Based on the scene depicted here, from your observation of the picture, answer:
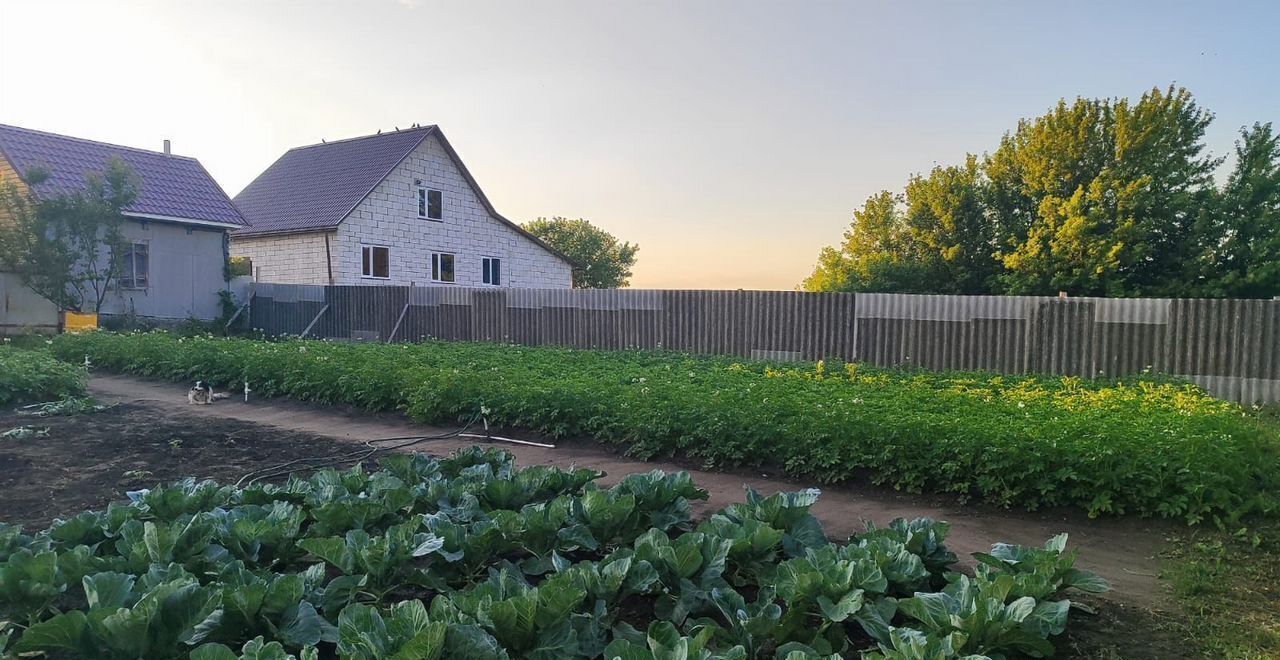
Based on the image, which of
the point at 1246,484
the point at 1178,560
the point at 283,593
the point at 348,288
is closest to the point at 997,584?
the point at 1178,560

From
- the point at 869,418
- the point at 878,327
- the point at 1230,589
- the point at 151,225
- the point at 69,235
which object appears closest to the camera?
the point at 1230,589

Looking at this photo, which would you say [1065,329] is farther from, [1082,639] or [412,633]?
[412,633]

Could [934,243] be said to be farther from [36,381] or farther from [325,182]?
[36,381]

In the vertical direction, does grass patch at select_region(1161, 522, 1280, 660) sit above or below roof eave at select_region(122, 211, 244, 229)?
below

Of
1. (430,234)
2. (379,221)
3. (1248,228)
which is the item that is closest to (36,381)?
(379,221)

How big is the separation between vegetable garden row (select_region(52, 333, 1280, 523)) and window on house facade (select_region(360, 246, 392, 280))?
493 inches

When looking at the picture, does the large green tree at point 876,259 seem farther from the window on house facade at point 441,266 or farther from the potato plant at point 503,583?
the potato plant at point 503,583

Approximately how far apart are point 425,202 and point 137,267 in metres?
8.89

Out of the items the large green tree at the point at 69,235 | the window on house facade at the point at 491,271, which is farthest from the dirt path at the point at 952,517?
the window on house facade at the point at 491,271

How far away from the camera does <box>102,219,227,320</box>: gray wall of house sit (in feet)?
64.0

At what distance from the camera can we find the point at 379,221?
24.3 m

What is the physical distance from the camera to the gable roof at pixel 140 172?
752 inches

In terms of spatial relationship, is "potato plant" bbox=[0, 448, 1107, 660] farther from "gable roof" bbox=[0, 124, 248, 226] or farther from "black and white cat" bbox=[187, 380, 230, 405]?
"gable roof" bbox=[0, 124, 248, 226]

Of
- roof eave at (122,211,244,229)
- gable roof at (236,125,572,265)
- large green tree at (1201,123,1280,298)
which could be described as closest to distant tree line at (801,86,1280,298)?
large green tree at (1201,123,1280,298)
